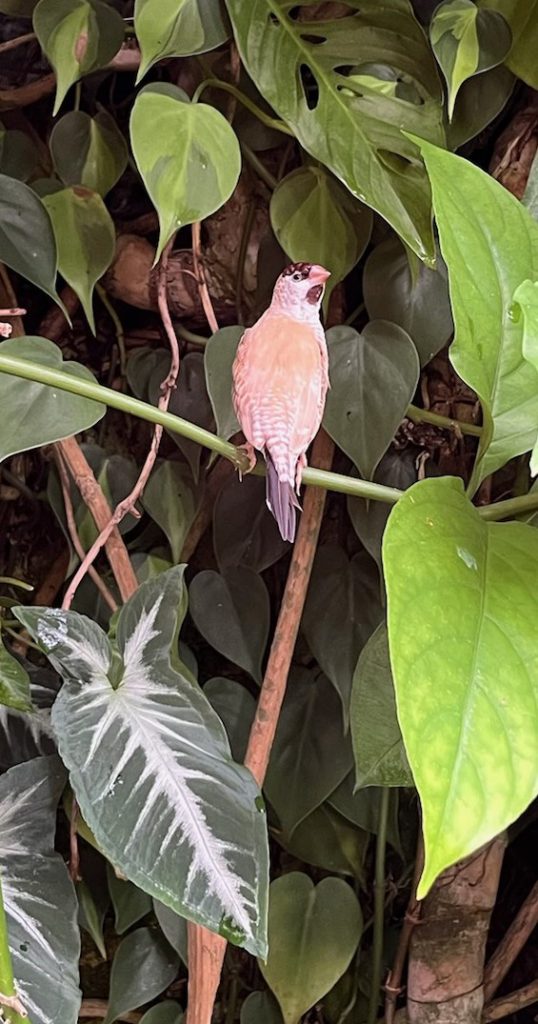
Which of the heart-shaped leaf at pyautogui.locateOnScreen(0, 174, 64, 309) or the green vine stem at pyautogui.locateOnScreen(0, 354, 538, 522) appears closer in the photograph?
the green vine stem at pyautogui.locateOnScreen(0, 354, 538, 522)

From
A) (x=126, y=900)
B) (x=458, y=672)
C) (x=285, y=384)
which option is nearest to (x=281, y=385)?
(x=285, y=384)

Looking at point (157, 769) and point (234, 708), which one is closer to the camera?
point (157, 769)

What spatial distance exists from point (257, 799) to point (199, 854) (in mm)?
68

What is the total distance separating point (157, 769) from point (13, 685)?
134mm

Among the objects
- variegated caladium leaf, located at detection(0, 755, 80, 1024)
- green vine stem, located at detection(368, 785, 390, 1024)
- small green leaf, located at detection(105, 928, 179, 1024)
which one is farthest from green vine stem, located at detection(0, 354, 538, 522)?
small green leaf, located at detection(105, 928, 179, 1024)

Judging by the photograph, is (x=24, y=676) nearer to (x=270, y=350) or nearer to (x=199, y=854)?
(x=199, y=854)

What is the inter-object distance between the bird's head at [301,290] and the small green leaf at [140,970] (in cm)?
66

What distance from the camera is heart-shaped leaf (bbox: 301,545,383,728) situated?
35.5 inches

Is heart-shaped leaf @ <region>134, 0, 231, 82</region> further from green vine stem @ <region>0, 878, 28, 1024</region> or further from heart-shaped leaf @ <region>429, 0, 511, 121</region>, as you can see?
green vine stem @ <region>0, 878, 28, 1024</region>

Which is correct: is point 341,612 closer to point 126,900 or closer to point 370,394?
point 370,394

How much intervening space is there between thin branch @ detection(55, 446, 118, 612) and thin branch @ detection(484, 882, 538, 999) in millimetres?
542

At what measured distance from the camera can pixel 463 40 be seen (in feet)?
2.51

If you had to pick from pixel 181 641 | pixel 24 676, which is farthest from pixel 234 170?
pixel 181 641

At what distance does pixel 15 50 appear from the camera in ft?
3.42
